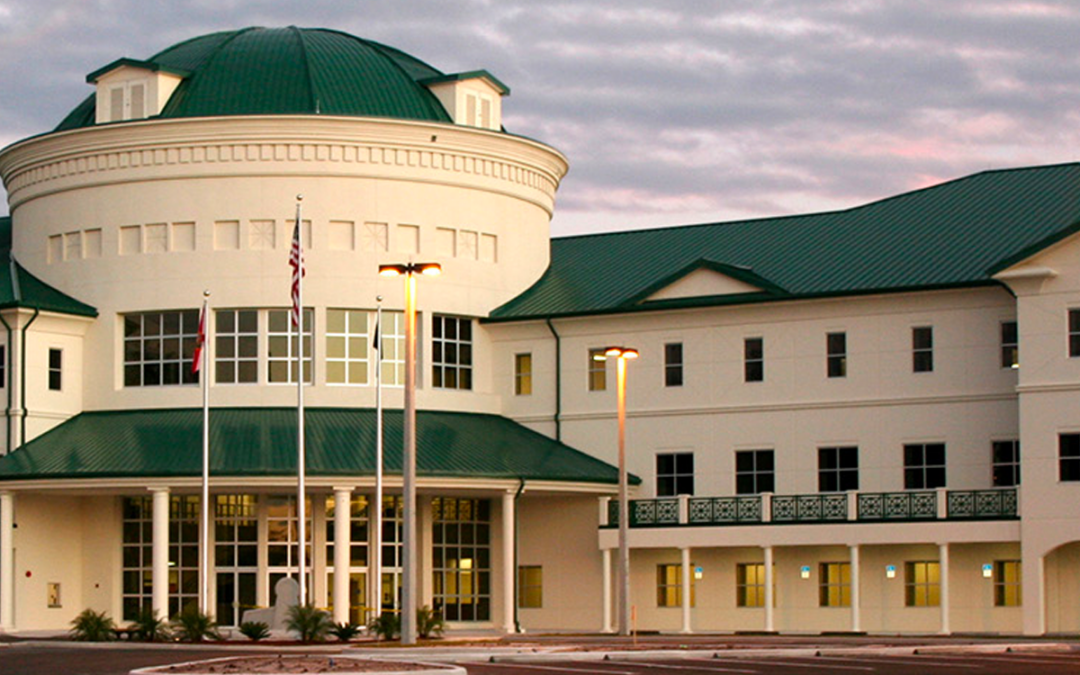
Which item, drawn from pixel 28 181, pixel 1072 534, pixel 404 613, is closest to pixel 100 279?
pixel 28 181

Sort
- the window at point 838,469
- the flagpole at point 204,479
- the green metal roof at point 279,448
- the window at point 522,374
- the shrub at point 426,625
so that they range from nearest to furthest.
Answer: the shrub at point 426,625 < the flagpole at point 204,479 < the green metal roof at point 279,448 < the window at point 838,469 < the window at point 522,374

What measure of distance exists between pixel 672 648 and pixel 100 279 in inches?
1081

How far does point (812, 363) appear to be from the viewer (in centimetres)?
5891

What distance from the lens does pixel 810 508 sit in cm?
5725

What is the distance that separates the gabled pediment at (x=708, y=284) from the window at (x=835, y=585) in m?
8.07

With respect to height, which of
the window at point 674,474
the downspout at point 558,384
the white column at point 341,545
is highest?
the downspout at point 558,384

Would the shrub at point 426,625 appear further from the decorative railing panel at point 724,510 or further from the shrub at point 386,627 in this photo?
the decorative railing panel at point 724,510

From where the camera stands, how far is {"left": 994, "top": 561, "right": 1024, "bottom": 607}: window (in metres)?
54.5

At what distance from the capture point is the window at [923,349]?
5694cm

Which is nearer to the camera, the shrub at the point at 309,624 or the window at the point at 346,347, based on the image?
the shrub at the point at 309,624

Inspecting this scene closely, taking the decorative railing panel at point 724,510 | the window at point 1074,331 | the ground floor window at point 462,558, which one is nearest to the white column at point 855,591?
the decorative railing panel at point 724,510

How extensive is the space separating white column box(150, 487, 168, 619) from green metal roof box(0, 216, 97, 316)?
8.18m

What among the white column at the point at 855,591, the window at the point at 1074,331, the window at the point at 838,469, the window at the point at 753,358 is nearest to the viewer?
the window at the point at 1074,331

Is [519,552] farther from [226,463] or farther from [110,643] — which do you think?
[110,643]
